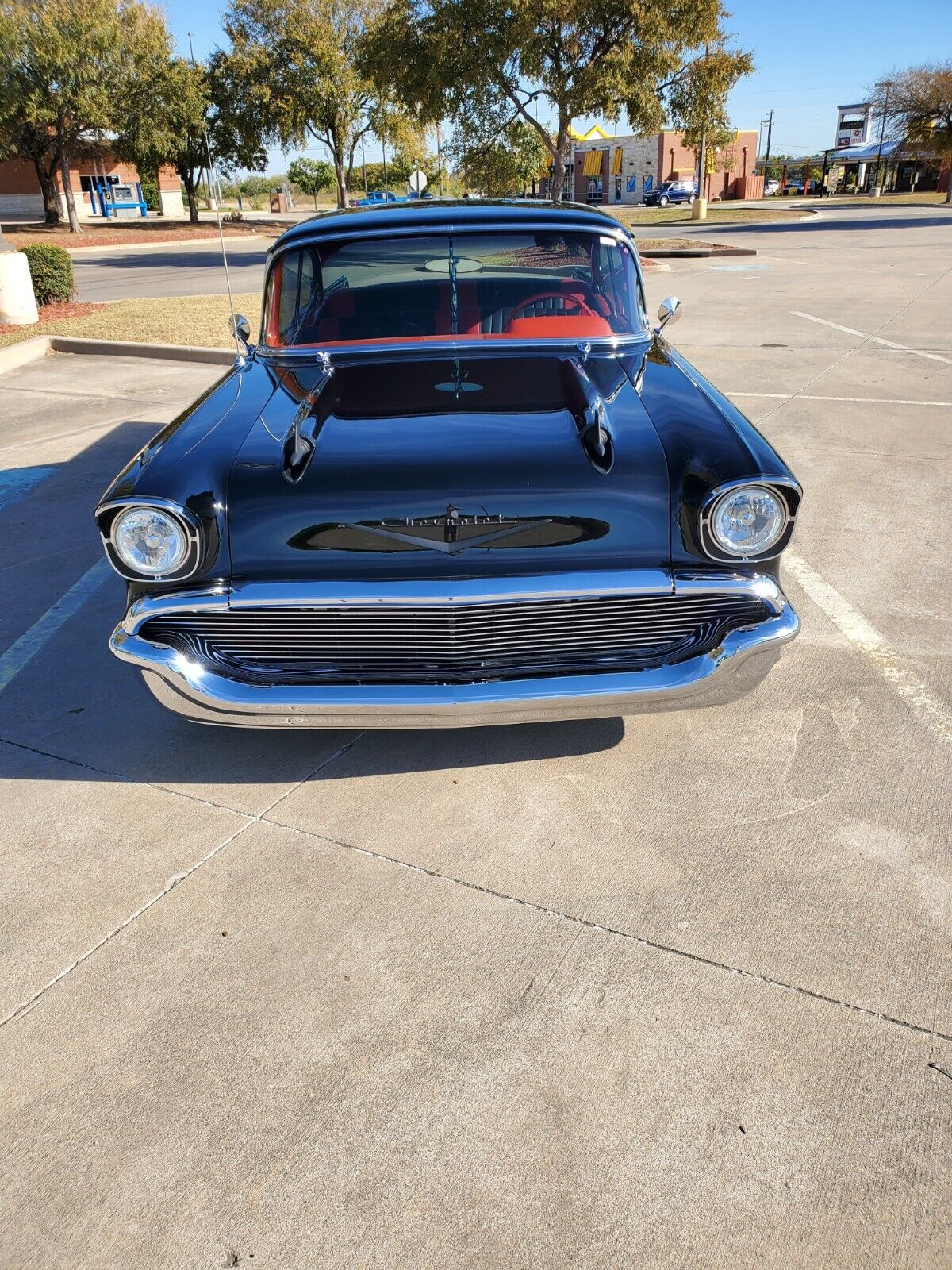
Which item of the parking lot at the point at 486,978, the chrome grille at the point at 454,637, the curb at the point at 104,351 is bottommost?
the parking lot at the point at 486,978

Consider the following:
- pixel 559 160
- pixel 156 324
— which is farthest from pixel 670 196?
pixel 156 324

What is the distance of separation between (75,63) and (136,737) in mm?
29842

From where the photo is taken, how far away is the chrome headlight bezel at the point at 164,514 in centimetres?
254

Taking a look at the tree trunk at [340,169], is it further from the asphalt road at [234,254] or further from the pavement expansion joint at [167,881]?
the pavement expansion joint at [167,881]

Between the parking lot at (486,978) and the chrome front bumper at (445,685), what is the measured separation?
0.35 m

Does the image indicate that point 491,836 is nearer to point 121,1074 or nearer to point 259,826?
point 259,826

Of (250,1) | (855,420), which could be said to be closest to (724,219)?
(250,1)

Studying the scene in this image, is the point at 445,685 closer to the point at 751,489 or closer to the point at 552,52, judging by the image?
the point at 751,489

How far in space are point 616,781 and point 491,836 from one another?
463mm

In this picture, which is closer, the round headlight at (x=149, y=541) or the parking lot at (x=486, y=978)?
the parking lot at (x=486, y=978)

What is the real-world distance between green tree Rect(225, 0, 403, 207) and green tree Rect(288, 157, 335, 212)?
1127 inches

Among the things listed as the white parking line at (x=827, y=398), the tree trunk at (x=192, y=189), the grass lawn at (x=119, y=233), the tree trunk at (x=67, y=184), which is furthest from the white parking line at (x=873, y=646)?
the tree trunk at (x=192, y=189)

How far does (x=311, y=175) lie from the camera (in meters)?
61.5

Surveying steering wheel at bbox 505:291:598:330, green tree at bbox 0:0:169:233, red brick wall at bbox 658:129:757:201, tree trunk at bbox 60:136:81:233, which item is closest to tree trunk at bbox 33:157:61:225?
tree trunk at bbox 60:136:81:233
